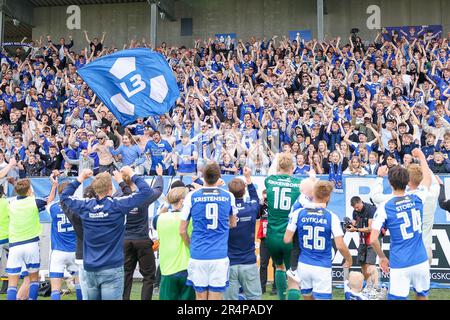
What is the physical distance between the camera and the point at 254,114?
1773 cm

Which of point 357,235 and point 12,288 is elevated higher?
point 357,235

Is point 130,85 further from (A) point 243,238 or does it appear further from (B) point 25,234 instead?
(A) point 243,238

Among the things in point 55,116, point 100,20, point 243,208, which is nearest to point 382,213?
point 243,208

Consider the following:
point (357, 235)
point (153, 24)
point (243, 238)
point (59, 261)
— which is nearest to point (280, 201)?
point (243, 238)

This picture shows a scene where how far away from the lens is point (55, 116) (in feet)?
65.3

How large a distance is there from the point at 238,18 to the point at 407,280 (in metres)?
24.6

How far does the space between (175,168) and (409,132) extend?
6795 mm

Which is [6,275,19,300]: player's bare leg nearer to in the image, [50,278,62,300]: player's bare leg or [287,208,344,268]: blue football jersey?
[50,278,62,300]: player's bare leg

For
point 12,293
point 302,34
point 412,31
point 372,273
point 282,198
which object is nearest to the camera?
point 282,198

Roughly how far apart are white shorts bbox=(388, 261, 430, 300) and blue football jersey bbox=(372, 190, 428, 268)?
63 millimetres

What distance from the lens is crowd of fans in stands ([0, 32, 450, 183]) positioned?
49.9 ft

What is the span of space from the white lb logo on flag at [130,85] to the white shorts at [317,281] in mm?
5325

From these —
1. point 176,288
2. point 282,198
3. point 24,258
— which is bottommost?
point 176,288

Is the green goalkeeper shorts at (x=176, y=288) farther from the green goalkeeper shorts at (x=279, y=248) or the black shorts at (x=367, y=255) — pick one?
the black shorts at (x=367, y=255)
